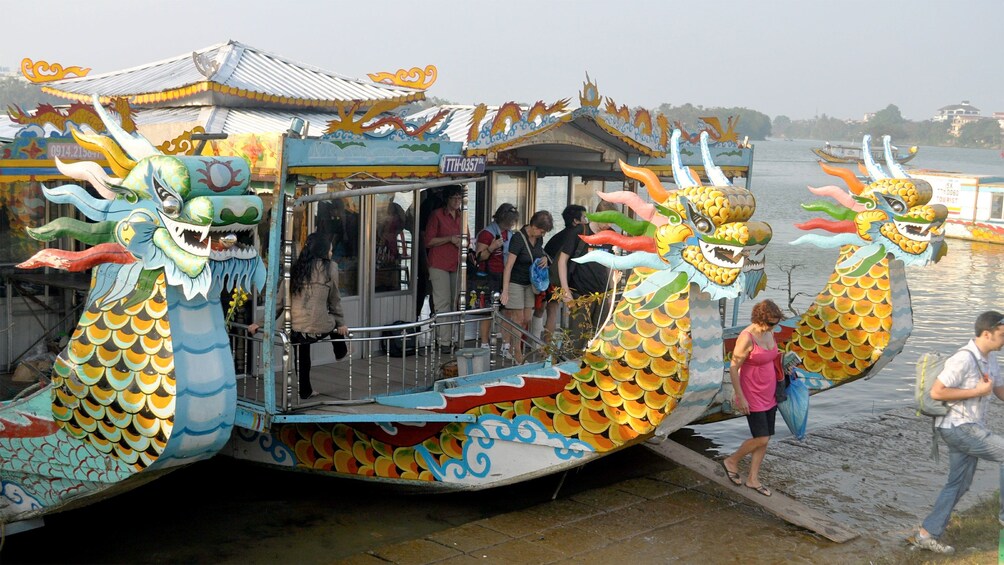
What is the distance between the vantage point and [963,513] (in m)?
9.47

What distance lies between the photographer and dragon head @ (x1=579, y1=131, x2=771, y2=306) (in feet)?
26.5

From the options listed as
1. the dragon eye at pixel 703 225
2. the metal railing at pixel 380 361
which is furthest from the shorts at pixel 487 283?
the dragon eye at pixel 703 225

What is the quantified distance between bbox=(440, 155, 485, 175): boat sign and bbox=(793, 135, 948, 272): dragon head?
328 cm

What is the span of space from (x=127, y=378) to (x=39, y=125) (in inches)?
98.0

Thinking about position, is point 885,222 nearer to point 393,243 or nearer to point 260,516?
point 393,243

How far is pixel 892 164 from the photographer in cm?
1128

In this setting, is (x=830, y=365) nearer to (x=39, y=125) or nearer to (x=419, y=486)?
(x=419, y=486)

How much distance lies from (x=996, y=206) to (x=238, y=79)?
29092 mm

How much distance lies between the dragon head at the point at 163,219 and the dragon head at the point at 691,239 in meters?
2.74

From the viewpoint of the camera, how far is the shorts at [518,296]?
10320 mm

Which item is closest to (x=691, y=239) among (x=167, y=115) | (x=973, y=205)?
(x=167, y=115)

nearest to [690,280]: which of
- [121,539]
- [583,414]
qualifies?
[583,414]

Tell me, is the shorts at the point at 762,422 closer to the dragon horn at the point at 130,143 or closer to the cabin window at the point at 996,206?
the dragon horn at the point at 130,143

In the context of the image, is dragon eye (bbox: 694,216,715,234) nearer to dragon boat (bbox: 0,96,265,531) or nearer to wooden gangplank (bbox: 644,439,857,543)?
wooden gangplank (bbox: 644,439,857,543)
